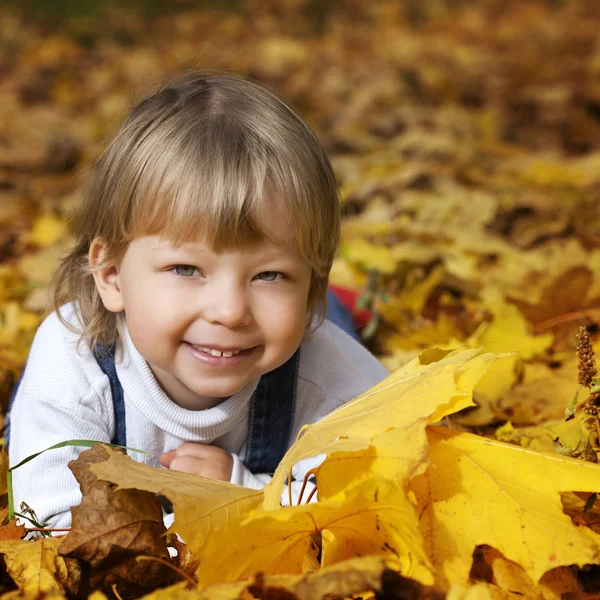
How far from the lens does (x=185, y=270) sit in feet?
4.59

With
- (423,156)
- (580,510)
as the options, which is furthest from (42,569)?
(423,156)

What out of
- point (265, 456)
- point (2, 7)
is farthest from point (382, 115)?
point (2, 7)

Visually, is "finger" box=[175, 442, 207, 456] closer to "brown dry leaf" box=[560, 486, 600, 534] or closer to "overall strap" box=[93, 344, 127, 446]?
"overall strap" box=[93, 344, 127, 446]

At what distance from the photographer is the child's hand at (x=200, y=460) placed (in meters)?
1.61

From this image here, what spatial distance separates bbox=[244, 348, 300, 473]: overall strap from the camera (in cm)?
173

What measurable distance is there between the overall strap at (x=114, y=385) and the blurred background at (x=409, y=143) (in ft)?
1.40

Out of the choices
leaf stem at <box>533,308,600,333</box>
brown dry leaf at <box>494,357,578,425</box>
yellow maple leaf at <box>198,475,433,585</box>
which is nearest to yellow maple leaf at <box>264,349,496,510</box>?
yellow maple leaf at <box>198,475,433,585</box>

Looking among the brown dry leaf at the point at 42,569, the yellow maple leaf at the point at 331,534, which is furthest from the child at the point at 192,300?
the yellow maple leaf at the point at 331,534

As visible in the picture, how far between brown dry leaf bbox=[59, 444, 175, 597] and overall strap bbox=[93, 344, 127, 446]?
473mm

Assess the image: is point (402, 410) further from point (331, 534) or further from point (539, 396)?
point (539, 396)

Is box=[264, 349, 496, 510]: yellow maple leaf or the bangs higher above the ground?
the bangs

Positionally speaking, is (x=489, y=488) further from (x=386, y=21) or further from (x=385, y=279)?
(x=386, y=21)

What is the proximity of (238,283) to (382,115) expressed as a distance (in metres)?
3.40

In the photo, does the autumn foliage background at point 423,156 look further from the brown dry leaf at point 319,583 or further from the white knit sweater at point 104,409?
the white knit sweater at point 104,409
